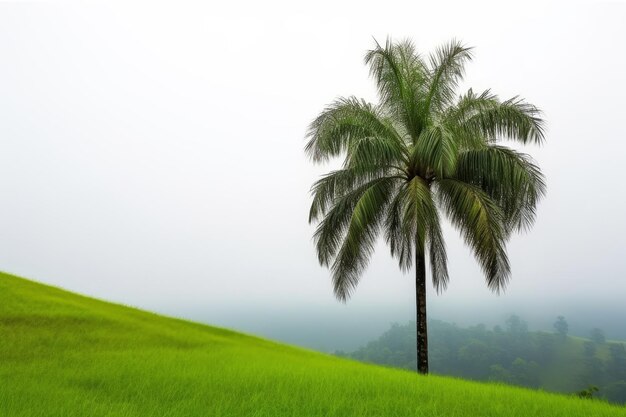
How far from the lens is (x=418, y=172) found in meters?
15.4

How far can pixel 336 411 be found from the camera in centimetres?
749

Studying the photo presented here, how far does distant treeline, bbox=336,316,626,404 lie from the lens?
104 meters

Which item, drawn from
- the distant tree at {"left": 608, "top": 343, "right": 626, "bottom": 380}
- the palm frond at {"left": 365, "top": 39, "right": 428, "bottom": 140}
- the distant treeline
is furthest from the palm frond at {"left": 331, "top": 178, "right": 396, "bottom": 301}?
the distant tree at {"left": 608, "top": 343, "right": 626, "bottom": 380}

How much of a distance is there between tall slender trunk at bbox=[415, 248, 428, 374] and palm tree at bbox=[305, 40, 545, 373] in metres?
0.03

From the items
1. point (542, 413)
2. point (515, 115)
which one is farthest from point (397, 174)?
point (542, 413)

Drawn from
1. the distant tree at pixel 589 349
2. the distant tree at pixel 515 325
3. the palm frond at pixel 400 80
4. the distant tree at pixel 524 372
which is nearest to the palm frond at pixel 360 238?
the palm frond at pixel 400 80

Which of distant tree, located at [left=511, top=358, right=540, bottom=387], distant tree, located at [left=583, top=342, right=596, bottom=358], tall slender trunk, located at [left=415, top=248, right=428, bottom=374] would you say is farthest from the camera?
distant tree, located at [left=583, top=342, right=596, bottom=358]

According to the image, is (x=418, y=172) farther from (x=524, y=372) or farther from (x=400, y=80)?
(x=524, y=372)

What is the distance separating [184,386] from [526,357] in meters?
132

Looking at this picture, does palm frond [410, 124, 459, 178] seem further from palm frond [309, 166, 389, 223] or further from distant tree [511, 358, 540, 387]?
distant tree [511, 358, 540, 387]

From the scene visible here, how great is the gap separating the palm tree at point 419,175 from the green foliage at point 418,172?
0.04 metres

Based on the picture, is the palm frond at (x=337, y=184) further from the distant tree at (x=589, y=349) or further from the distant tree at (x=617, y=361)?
the distant tree at (x=589, y=349)

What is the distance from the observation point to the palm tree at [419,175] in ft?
45.4

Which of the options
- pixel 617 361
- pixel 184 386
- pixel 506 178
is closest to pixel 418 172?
pixel 506 178
